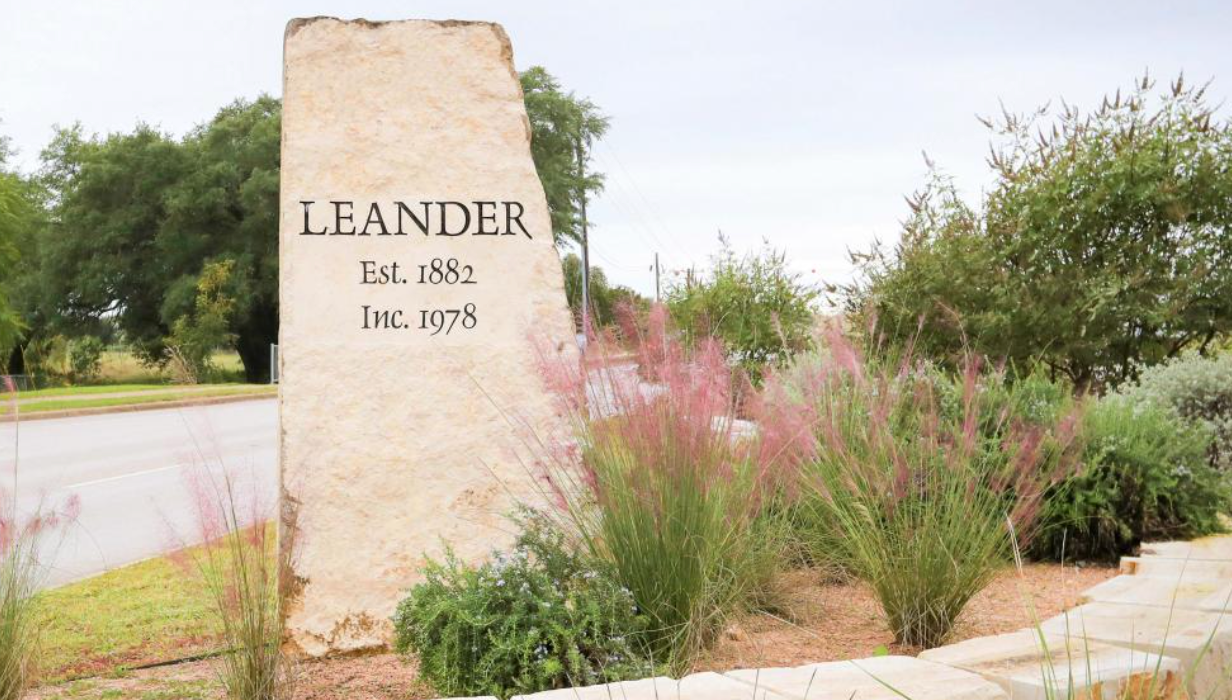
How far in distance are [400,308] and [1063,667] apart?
9.43 feet

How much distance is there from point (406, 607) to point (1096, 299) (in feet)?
26.1

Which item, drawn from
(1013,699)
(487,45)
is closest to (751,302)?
(487,45)

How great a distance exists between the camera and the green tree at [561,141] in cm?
2803

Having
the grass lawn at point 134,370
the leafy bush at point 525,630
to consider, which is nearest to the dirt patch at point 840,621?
the leafy bush at point 525,630

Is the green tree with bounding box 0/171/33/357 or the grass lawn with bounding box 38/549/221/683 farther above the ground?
the green tree with bounding box 0/171/33/357

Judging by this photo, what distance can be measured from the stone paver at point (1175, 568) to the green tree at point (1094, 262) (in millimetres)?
4940

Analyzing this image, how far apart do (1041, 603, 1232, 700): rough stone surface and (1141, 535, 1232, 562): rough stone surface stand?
3.91ft

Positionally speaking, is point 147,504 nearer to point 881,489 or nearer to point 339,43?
point 339,43

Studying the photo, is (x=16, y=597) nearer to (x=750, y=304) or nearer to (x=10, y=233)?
(x=750, y=304)

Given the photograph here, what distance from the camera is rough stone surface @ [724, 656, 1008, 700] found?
2652 millimetres

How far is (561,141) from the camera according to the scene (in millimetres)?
29234

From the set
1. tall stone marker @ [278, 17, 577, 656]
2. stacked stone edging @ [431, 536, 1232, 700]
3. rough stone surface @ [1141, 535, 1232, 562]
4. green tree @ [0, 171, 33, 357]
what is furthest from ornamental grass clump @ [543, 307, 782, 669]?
green tree @ [0, 171, 33, 357]

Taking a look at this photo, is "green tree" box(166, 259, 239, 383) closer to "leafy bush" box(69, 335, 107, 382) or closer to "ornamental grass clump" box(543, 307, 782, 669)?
"leafy bush" box(69, 335, 107, 382)

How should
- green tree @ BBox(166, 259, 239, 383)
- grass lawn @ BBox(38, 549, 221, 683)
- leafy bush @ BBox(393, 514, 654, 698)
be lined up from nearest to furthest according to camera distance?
leafy bush @ BBox(393, 514, 654, 698) < grass lawn @ BBox(38, 549, 221, 683) < green tree @ BBox(166, 259, 239, 383)
